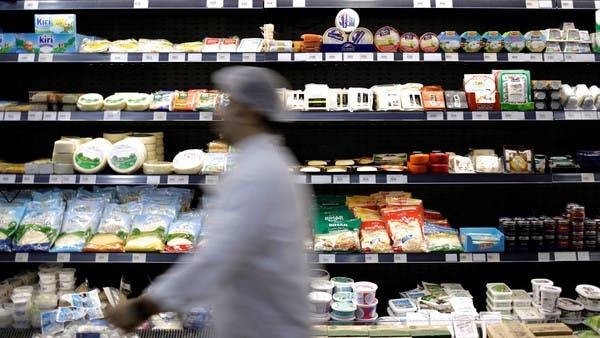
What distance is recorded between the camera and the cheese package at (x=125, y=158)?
347 centimetres

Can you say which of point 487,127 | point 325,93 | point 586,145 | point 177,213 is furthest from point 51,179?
point 586,145

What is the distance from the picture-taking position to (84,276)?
404 centimetres

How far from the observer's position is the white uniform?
1.57m

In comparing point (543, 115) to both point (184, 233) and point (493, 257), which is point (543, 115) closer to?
point (493, 257)

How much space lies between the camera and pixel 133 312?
1694 mm

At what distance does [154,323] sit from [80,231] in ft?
2.33

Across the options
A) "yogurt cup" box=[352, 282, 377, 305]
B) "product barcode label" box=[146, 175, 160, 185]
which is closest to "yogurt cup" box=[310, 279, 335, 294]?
"yogurt cup" box=[352, 282, 377, 305]

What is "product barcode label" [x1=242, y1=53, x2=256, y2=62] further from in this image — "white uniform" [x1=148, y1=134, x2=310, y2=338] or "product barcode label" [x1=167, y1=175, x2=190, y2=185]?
"white uniform" [x1=148, y1=134, x2=310, y2=338]

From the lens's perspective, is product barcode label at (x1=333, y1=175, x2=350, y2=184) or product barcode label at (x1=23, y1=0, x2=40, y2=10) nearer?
product barcode label at (x1=333, y1=175, x2=350, y2=184)

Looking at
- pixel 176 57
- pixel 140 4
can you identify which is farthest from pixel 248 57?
pixel 140 4

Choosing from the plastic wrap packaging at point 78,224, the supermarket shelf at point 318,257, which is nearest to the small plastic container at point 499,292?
the supermarket shelf at point 318,257

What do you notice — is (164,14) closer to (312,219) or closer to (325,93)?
(325,93)

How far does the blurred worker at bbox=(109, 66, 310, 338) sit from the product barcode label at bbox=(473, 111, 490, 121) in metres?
2.06

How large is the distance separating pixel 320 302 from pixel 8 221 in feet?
6.29
